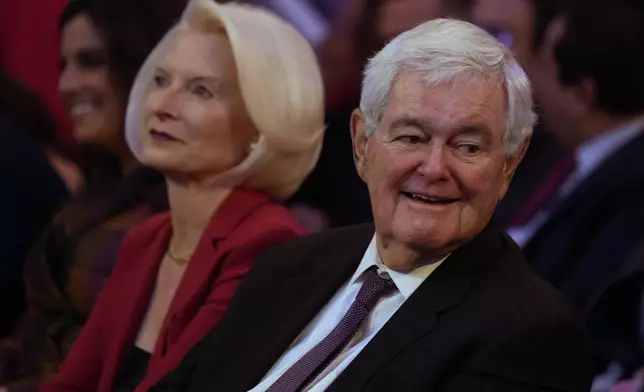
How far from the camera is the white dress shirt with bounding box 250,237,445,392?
1.52 metres

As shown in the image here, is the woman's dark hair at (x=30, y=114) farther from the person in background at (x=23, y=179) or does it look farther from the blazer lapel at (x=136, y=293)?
the blazer lapel at (x=136, y=293)

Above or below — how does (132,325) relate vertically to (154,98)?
below

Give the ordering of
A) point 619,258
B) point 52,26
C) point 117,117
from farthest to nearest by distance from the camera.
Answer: point 52,26 < point 117,117 < point 619,258

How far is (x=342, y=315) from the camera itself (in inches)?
63.4

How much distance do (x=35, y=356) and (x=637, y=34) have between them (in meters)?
1.66

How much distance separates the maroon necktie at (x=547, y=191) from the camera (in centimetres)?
233

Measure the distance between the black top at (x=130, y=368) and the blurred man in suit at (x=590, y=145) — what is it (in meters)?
0.96

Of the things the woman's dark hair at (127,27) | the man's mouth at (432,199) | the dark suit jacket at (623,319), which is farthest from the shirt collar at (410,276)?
the woman's dark hair at (127,27)

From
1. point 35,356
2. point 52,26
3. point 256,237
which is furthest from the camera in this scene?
point 52,26

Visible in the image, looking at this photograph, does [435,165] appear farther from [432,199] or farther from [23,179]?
[23,179]

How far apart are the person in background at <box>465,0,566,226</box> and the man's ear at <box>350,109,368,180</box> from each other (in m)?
0.80

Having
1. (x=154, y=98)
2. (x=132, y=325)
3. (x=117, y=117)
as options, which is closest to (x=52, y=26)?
(x=117, y=117)

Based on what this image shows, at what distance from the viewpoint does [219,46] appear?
2.01 metres

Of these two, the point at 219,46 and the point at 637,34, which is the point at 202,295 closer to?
the point at 219,46
